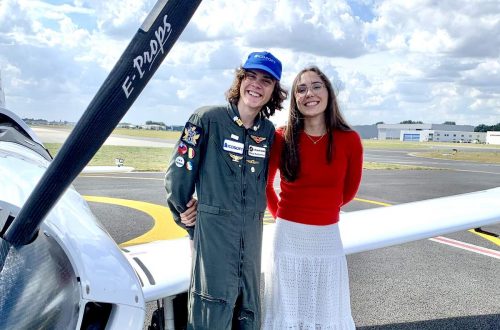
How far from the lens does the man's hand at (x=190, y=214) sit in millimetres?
2525

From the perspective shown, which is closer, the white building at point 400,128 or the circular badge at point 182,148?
the circular badge at point 182,148

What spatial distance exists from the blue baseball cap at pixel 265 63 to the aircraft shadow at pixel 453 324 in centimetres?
255

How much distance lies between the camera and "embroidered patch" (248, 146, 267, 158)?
2.54m

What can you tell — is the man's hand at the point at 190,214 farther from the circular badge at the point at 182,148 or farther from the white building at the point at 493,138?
the white building at the point at 493,138

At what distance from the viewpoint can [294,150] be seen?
2.70m

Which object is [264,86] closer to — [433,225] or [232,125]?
[232,125]

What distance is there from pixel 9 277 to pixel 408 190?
13.8 meters

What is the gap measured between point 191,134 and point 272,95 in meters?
0.49

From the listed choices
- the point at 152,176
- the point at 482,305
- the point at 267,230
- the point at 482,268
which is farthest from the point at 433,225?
the point at 152,176

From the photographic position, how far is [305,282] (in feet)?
9.03

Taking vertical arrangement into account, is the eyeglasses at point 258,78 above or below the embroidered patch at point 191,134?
above

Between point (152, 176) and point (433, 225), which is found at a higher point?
point (433, 225)

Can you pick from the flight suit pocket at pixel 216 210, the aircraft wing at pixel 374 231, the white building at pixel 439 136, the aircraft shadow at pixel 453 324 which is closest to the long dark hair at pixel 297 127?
the flight suit pocket at pixel 216 210

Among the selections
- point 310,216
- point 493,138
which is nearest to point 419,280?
point 310,216
